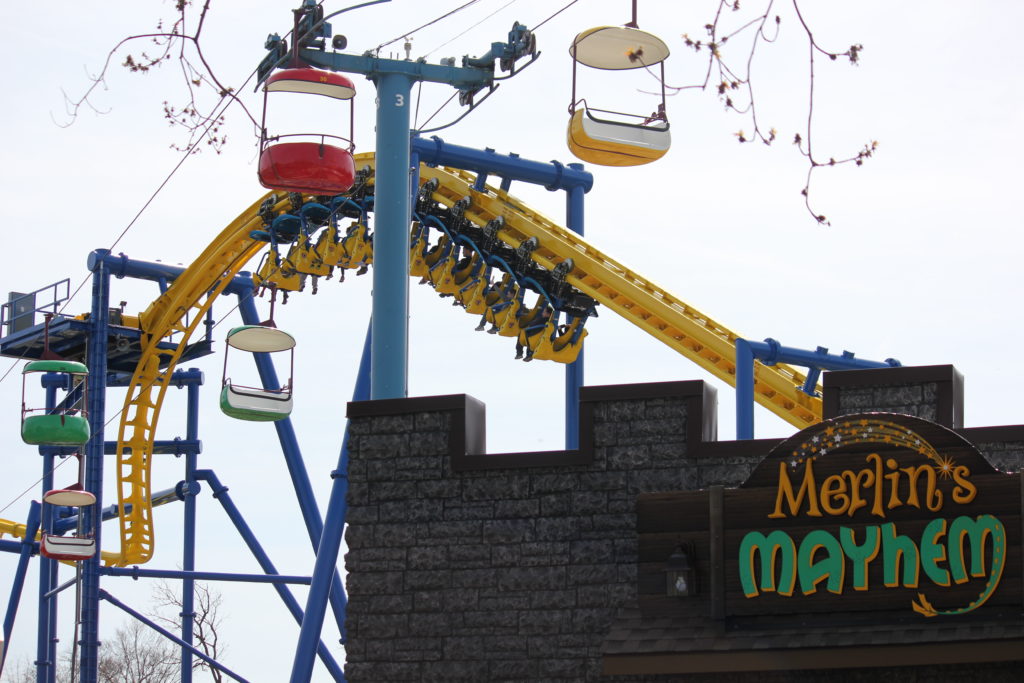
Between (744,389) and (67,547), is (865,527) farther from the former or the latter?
(67,547)

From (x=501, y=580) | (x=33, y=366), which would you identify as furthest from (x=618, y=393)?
(x=33, y=366)

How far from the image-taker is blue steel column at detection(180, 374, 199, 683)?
93.4 ft

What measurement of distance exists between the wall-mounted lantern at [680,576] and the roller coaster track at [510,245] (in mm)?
9434

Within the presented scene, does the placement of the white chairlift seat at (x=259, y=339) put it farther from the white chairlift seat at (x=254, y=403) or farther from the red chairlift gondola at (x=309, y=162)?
the red chairlift gondola at (x=309, y=162)

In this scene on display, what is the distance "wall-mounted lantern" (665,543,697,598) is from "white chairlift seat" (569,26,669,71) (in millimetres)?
3610

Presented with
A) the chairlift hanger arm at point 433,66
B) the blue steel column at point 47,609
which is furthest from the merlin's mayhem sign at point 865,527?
the blue steel column at point 47,609

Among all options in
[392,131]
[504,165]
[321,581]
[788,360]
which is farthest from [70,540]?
[392,131]

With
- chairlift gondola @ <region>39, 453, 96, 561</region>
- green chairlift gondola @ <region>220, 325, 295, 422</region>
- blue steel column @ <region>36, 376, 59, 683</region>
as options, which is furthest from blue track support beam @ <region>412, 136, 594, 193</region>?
blue steel column @ <region>36, 376, 59, 683</region>

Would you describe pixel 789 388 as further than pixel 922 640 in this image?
Yes

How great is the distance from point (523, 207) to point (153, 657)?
4104cm

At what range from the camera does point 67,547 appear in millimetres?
23969

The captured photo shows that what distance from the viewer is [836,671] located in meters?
9.22

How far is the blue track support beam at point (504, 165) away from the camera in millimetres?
20828

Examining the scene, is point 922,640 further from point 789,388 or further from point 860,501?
point 789,388
